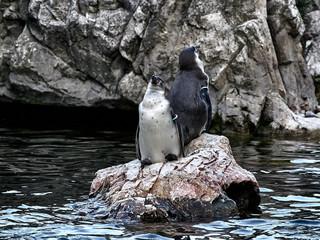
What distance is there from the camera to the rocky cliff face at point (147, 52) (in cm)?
1410

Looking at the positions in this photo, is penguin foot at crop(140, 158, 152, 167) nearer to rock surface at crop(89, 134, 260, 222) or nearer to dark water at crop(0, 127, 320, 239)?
rock surface at crop(89, 134, 260, 222)

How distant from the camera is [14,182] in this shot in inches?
348

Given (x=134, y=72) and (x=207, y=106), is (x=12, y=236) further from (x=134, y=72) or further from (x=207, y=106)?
(x=134, y=72)

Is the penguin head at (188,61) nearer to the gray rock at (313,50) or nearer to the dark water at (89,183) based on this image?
the dark water at (89,183)

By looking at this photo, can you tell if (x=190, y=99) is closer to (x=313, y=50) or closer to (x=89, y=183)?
(x=89, y=183)

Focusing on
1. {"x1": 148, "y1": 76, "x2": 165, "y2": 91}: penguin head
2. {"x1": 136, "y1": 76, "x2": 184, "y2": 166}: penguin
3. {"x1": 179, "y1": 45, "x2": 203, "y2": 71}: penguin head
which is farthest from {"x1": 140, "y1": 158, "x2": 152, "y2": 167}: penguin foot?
{"x1": 179, "y1": 45, "x2": 203, "y2": 71}: penguin head

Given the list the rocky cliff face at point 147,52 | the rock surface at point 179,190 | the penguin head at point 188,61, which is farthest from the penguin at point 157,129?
the rocky cliff face at point 147,52

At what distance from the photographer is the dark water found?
19.8ft

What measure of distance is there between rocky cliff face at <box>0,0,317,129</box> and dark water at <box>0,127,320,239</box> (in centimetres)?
105

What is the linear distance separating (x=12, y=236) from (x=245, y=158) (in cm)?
588

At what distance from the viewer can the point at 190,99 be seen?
8.51 metres

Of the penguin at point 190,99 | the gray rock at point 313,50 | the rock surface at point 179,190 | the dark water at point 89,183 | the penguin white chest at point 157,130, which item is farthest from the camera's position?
the gray rock at point 313,50

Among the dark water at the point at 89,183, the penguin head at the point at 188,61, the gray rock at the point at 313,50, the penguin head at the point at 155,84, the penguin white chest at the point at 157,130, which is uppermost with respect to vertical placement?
the gray rock at the point at 313,50

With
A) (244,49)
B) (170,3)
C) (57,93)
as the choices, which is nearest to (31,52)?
(57,93)
